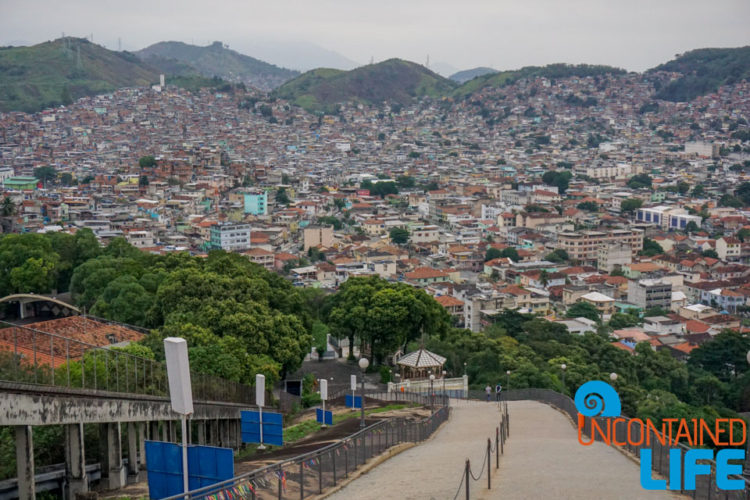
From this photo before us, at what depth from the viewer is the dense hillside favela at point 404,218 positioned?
26891 millimetres

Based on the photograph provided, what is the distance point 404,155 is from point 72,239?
96898mm

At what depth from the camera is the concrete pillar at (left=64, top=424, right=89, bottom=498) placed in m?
9.25

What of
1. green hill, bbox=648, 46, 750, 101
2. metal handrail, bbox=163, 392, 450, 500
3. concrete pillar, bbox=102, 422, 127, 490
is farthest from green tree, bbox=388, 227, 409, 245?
green hill, bbox=648, 46, 750, 101

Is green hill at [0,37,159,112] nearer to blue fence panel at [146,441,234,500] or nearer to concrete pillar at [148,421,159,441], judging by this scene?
concrete pillar at [148,421,159,441]

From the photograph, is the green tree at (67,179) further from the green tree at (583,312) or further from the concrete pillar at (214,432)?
the concrete pillar at (214,432)

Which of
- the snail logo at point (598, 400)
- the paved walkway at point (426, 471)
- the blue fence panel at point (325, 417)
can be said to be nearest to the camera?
the paved walkway at point (426, 471)

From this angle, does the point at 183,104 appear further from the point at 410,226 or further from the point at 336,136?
the point at 410,226

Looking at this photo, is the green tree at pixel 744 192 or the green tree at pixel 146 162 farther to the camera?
the green tree at pixel 146 162

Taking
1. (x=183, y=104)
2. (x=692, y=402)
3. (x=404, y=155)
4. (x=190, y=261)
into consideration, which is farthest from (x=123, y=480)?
(x=183, y=104)

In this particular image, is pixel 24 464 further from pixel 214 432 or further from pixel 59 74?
pixel 59 74

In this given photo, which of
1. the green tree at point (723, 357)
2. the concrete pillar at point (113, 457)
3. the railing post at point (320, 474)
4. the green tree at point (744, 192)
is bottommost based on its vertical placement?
the green tree at point (723, 357)

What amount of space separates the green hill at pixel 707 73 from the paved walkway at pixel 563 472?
511 ft

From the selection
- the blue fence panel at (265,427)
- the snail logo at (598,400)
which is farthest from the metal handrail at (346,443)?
the snail logo at (598,400)

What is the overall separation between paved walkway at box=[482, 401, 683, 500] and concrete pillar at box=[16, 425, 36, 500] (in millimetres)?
4284
